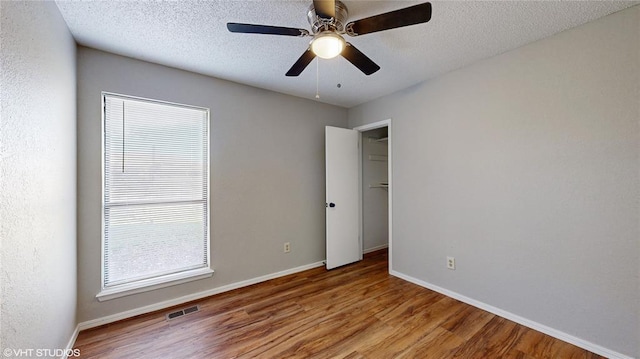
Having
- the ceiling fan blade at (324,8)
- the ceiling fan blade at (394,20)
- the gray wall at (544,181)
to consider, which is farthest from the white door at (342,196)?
the ceiling fan blade at (324,8)

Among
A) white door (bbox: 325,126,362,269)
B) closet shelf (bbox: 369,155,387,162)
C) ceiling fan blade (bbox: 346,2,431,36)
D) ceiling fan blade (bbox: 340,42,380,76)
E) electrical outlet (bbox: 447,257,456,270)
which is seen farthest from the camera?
closet shelf (bbox: 369,155,387,162)

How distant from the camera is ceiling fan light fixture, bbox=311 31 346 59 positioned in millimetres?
1503

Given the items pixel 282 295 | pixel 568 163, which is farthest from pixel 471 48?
pixel 282 295

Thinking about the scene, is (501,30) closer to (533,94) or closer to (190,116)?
(533,94)

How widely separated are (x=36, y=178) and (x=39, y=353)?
934 millimetres

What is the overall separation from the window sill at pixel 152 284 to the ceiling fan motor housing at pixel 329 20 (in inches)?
98.8

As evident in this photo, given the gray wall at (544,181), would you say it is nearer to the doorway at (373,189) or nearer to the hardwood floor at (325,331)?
the hardwood floor at (325,331)

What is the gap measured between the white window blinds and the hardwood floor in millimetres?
495

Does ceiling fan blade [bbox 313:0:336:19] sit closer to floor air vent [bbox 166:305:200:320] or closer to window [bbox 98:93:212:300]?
window [bbox 98:93:212:300]

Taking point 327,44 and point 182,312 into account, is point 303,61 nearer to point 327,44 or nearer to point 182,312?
point 327,44

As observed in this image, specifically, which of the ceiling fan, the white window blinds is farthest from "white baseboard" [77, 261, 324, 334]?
the ceiling fan

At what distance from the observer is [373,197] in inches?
165

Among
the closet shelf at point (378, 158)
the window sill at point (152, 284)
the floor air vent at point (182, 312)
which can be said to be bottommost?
the floor air vent at point (182, 312)

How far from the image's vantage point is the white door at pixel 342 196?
343cm
